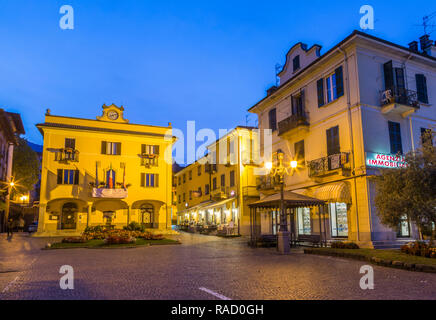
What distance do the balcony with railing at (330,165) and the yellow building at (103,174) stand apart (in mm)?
20862

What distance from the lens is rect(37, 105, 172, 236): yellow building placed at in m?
Result: 35.6

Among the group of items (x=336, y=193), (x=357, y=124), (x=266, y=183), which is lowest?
(x=336, y=193)

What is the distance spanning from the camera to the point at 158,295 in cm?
732

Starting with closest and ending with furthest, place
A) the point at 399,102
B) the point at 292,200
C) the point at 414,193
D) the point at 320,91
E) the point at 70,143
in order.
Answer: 1. the point at 414,193
2. the point at 292,200
3. the point at 399,102
4. the point at 320,91
5. the point at 70,143

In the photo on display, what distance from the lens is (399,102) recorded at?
20.1m

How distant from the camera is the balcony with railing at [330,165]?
65.9 ft

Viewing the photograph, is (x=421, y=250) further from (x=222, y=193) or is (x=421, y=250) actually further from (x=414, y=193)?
(x=222, y=193)

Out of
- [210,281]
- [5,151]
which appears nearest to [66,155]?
[5,151]

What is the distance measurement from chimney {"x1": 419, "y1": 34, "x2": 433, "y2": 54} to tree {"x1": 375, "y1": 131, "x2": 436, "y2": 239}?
42.7 ft

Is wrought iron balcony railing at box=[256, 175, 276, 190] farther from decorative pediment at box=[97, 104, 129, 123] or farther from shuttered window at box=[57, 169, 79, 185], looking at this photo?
shuttered window at box=[57, 169, 79, 185]

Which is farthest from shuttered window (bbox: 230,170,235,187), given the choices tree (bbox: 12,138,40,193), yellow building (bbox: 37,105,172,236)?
tree (bbox: 12,138,40,193)

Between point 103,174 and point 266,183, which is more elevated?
point 103,174

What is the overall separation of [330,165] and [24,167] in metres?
44.2
